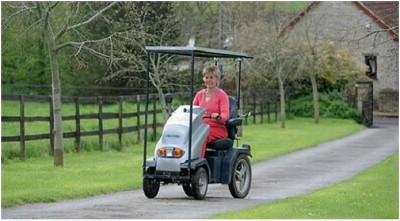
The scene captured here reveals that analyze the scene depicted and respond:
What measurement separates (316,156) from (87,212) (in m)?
15.8

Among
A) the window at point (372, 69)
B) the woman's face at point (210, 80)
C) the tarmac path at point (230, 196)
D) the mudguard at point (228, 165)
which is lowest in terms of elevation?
the tarmac path at point (230, 196)

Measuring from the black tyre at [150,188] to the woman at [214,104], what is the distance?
81cm

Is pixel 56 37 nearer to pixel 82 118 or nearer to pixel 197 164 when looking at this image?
pixel 82 118

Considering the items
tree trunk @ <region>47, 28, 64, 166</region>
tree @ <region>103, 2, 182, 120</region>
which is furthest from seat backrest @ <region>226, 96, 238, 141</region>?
tree @ <region>103, 2, 182, 120</region>

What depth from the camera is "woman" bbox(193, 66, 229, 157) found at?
15320mm

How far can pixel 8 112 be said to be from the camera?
117 ft

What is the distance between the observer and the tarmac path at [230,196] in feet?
44.0

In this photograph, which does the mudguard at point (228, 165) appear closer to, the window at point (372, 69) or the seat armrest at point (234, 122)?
the seat armrest at point (234, 122)

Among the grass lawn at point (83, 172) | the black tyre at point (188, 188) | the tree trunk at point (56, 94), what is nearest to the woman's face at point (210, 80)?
the black tyre at point (188, 188)

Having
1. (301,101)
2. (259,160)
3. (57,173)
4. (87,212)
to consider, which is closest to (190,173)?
(87,212)

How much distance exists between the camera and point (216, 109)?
15453 millimetres

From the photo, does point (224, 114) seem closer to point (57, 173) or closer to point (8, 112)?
point (57, 173)

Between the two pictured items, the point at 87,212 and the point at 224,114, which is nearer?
the point at 87,212

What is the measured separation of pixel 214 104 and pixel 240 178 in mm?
1310
